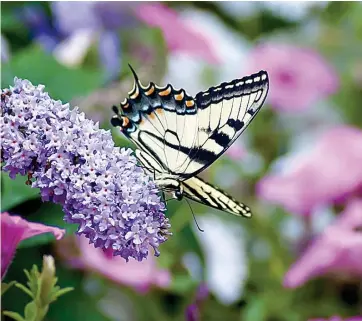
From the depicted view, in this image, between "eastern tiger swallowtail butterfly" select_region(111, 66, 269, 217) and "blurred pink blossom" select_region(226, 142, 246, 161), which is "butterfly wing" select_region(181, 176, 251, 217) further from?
"blurred pink blossom" select_region(226, 142, 246, 161)

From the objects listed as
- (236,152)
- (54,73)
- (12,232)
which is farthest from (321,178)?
(12,232)

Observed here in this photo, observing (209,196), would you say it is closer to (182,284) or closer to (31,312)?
(31,312)

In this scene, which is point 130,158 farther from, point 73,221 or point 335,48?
point 335,48

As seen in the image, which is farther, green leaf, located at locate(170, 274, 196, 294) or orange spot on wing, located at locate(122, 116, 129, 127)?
green leaf, located at locate(170, 274, 196, 294)

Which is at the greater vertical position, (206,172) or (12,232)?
(206,172)

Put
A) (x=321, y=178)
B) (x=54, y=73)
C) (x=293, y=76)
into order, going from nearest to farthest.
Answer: (x=54, y=73) → (x=321, y=178) → (x=293, y=76)

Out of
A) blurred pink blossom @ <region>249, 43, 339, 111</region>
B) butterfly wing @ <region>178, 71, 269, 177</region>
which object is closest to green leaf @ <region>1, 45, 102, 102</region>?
butterfly wing @ <region>178, 71, 269, 177</region>

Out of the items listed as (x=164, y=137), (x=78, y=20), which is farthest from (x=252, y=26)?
(x=164, y=137)
